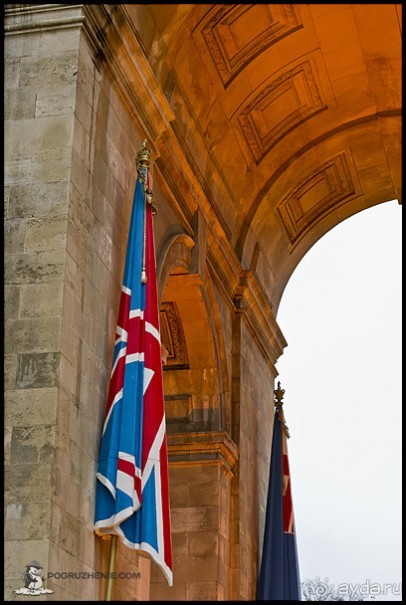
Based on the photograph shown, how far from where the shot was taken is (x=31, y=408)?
34.5 feet

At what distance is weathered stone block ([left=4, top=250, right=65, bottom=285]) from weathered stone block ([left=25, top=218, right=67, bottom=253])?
63 millimetres

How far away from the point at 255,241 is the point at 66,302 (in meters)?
9.40

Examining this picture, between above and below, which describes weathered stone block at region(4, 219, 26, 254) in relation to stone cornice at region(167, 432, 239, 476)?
above

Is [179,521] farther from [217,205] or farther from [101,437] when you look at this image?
[101,437]

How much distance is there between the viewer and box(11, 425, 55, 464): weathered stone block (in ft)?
33.9

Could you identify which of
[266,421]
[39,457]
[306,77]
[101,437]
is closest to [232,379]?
[266,421]

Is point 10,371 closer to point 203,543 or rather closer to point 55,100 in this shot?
point 55,100

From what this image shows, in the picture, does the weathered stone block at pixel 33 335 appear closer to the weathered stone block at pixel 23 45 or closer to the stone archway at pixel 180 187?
the stone archway at pixel 180 187

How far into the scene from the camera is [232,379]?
1862cm

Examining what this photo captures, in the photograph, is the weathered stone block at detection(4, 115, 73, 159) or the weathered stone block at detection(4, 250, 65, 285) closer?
Result: the weathered stone block at detection(4, 250, 65, 285)

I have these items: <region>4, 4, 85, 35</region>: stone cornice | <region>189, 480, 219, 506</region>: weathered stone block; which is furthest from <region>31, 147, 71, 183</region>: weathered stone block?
<region>189, 480, 219, 506</region>: weathered stone block

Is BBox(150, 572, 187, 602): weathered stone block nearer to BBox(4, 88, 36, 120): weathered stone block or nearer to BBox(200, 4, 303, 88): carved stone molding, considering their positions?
BBox(200, 4, 303, 88): carved stone molding

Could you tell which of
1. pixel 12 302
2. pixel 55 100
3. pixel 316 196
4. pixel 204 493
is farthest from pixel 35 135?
pixel 316 196

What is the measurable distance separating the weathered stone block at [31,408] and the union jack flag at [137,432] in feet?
3.21
